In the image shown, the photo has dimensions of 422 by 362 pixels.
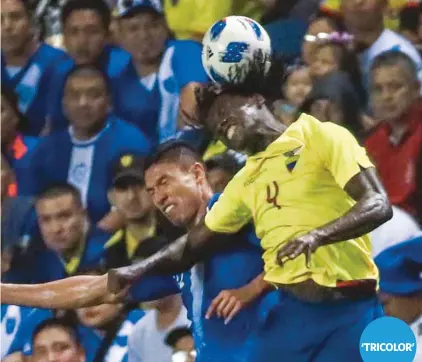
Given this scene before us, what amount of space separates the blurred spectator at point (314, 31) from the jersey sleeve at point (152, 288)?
1.37 ft

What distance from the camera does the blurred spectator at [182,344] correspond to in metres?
1.86

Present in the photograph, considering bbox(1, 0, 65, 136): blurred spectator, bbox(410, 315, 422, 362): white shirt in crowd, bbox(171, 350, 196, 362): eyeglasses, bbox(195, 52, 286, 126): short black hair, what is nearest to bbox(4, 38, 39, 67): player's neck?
bbox(1, 0, 65, 136): blurred spectator

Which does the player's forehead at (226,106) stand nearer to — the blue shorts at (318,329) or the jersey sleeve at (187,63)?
the jersey sleeve at (187,63)

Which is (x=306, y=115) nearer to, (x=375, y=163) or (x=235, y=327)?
(x=375, y=163)

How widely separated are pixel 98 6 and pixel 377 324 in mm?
705

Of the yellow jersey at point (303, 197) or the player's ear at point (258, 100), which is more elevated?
the player's ear at point (258, 100)

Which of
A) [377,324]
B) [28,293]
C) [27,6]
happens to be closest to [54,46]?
[27,6]

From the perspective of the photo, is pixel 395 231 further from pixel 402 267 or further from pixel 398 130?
pixel 398 130

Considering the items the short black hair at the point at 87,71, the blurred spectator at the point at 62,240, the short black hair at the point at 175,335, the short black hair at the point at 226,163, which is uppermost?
the short black hair at the point at 87,71

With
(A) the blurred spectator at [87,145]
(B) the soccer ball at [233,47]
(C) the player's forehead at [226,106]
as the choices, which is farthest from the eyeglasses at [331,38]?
(A) the blurred spectator at [87,145]

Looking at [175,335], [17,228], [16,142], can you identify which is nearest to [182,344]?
[175,335]

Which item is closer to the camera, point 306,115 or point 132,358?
point 306,115

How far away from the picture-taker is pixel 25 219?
6.47 feet

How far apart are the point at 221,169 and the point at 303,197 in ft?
0.55
